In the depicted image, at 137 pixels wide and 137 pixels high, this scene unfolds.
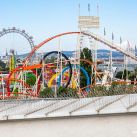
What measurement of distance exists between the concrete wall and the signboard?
33412 millimetres

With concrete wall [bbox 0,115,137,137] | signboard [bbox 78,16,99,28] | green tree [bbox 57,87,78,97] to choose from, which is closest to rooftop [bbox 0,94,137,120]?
concrete wall [bbox 0,115,137,137]

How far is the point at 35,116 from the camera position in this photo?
546 inches

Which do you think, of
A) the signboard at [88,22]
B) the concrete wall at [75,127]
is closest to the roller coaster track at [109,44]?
the signboard at [88,22]

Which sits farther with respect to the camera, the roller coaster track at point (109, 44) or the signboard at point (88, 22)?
the signboard at point (88, 22)

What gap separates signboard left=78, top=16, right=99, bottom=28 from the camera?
47144 mm

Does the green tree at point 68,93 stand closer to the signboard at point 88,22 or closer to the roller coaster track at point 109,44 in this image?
the roller coaster track at point 109,44

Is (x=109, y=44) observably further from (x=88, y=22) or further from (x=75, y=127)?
(x=75, y=127)

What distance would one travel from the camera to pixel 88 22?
47.7 m

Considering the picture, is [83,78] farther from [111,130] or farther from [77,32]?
[111,130]

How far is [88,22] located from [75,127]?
114ft

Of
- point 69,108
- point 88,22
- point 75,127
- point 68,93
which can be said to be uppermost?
point 88,22

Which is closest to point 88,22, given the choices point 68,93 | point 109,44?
point 109,44

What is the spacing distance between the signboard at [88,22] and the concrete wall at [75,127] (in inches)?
1315

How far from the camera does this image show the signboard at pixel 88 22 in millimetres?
47144
